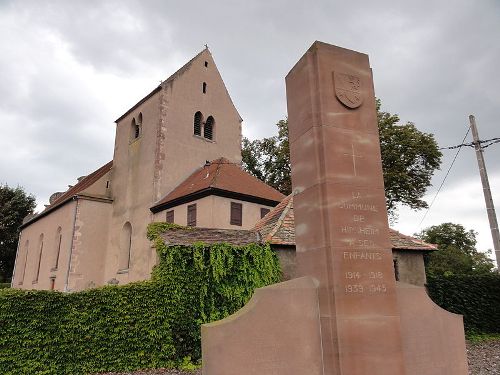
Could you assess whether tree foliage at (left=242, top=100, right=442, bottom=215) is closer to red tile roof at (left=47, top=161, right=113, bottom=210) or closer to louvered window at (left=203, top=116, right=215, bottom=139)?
louvered window at (left=203, top=116, right=215, bottom=139)

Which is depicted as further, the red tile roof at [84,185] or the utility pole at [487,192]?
the red tile roof at [84,185]

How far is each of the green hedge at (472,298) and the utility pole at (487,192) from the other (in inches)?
150

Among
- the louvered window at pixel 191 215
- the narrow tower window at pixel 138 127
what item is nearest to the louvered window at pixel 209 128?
the narrow tower window at pixel 138 127

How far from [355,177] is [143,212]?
1947cm

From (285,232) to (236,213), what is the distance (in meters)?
6.43

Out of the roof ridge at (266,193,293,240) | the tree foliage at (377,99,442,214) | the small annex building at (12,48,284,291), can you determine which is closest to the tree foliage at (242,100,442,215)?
the tree foliage at (377,99,442,214)

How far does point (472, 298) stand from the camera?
1612cm

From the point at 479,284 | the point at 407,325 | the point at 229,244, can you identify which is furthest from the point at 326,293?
the point at 479,284

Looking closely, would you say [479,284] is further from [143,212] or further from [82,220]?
[82,220]

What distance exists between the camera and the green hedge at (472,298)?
15.8 m

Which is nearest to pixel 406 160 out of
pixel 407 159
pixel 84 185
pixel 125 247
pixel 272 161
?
pixel 407 159

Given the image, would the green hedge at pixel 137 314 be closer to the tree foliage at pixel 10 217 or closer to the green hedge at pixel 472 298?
the green hedge at pixel 472 298

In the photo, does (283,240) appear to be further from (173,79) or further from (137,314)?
(173,79)

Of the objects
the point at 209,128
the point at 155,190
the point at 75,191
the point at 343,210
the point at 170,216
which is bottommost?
the point at 343,210
